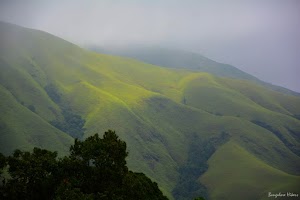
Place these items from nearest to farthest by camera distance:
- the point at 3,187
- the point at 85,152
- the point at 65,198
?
the point at 65,198 → the point at 3,187 → the point at 85,152

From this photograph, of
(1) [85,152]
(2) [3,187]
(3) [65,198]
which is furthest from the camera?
(1) [85,152]

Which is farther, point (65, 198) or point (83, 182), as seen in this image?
point (83, 182)

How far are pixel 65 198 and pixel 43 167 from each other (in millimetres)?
8492

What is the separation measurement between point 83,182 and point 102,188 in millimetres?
2596

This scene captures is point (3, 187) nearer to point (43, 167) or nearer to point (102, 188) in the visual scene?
point (43, 167)

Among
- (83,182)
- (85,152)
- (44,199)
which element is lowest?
(44,199)

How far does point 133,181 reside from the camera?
47406 mm

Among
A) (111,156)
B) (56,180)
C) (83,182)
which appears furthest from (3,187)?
(111,156)

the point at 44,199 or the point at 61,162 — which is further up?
the point at 61,162

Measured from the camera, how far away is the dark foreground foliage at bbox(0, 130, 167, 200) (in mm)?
45375

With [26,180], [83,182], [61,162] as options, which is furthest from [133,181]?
[26,180]

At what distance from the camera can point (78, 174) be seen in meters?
48.0

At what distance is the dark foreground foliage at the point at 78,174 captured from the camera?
45.4 metres

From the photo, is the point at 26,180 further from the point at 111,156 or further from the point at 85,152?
the point at 111,156
